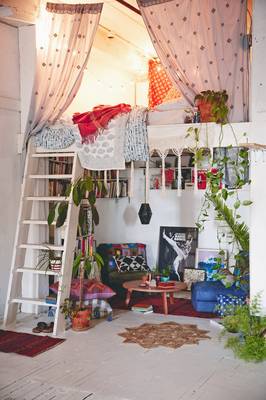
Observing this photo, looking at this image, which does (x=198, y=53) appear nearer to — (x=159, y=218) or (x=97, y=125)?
(x=97, y=125)

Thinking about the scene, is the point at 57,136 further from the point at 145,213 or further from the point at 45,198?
the point at 145,213

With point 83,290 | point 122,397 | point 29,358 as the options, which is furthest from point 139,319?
point 122,397

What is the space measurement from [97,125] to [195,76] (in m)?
1.14

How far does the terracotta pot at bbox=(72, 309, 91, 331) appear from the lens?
518cm

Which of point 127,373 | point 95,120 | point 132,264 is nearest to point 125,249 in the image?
point 132,264

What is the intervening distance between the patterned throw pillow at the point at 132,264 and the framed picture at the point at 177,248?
1.22 ft

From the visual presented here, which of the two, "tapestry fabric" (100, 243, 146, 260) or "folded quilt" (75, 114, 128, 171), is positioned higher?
"folded quilt" (75, 114, 128, 171)

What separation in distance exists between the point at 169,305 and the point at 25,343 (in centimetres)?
242

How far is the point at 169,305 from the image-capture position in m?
6.68

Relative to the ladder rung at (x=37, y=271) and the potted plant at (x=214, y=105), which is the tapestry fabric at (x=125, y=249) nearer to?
the ladder rung at (x=37, y=271)

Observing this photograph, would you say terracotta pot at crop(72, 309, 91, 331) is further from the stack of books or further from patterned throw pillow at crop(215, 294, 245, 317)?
patterned throw pillow at crop(215, 294, 245, 317)

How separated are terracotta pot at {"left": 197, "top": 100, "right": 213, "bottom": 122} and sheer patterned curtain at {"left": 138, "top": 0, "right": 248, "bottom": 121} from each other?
0.58 ft

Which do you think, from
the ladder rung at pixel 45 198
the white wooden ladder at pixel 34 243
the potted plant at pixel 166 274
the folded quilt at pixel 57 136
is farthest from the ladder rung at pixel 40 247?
the potted plant at pixel 166 274

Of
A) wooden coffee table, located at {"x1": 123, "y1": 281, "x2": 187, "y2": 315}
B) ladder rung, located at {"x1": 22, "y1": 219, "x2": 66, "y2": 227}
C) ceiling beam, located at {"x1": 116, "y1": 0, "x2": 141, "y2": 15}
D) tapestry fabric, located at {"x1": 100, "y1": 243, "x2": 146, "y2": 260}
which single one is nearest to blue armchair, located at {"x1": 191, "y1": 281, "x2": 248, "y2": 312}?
wooden coffee table, located at {"x1": 123, "y1": 281, "x2": 187, "y2": 315}
